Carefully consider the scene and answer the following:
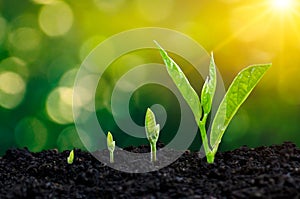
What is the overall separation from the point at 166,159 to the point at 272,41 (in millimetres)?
880

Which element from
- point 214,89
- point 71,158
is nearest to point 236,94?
point 214,89

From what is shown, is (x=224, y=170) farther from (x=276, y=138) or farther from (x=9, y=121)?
(x=9, y=121)

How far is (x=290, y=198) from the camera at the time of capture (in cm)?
117

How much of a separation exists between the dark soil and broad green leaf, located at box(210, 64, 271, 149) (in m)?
0.13

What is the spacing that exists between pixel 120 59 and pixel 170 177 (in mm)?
926

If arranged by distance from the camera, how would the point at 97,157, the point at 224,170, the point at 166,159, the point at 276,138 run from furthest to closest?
the point at 276,138
the point at 97,157
the point at 166,159
the point at 224,170

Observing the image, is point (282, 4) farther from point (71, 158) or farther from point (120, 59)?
point (71, 158)

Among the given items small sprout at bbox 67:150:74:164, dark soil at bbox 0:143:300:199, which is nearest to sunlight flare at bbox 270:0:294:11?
dark soil at bbox 0:143:300:199

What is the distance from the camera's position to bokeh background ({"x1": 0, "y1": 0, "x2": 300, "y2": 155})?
7.12 ft

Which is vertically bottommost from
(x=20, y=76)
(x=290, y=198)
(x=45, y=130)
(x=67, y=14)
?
(x=290, y=198)

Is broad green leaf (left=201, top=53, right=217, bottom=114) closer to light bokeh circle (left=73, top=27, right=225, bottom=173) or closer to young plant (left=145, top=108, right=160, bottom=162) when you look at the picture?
young plant (left=145, top=108, right=160, bottom=162)

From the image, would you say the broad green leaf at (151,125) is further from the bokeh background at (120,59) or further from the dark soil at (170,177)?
the bokeh background at (120,59)

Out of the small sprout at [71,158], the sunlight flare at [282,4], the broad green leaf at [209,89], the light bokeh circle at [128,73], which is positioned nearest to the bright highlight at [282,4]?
the sunlight flare at [282,4]

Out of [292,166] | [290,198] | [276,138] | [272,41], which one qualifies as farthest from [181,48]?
[290,198]
